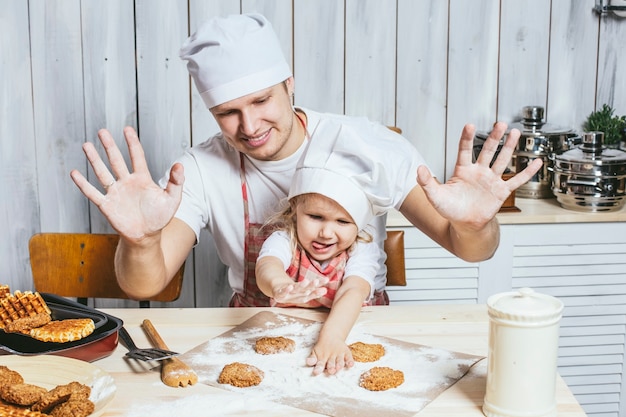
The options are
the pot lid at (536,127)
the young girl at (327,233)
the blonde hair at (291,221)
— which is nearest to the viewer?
the young girl at (327,233)

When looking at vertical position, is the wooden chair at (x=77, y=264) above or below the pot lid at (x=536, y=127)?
below

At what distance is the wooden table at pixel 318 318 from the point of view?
1.16 metres

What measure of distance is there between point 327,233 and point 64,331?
59 cm

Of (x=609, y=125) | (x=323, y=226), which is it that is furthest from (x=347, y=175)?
(x=609, y=125)

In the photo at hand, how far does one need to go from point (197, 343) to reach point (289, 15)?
5.00 feet

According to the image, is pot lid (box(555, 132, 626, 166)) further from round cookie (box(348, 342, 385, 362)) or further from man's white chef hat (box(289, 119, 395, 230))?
round cookie (box(348, 342, 385, 362))

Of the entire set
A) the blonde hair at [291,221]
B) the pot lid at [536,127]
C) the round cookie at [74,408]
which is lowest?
the round cookie at [74,408]

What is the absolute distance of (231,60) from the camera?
177cm

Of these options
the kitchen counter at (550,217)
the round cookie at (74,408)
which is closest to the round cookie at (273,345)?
the round cookie at (74,408)

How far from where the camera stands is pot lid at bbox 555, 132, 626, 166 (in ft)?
7.84

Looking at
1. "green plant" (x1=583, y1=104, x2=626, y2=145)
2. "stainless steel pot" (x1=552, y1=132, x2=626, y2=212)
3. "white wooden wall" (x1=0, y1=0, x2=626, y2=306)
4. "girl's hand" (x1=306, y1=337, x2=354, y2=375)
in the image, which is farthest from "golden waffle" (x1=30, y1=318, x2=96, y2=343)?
"green plant" (x1=583, y1=104, x2=626, y2=145)

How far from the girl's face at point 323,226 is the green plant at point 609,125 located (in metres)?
1.40

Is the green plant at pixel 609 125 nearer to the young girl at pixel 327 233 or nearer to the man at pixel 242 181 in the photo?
the man at pixel 242 181

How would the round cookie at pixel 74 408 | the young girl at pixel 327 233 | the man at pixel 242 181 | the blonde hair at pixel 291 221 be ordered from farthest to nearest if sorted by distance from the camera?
the blonde hair at pixel 291 221 < the young girl at pixel 327 233 < the man at pixel 242 181 < the round cookie at pixel 74 408
